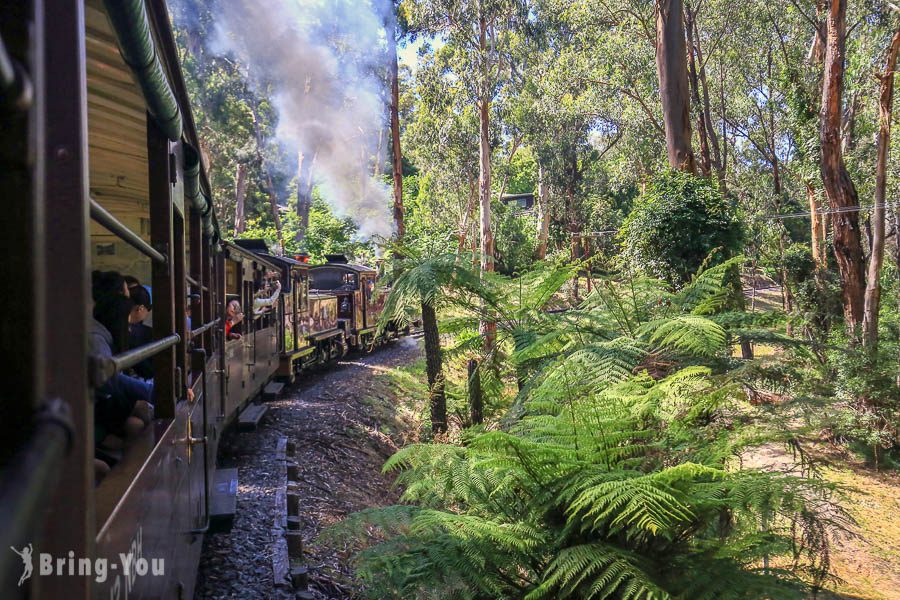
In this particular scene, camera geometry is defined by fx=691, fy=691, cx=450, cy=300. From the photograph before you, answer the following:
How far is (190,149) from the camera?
304 cm

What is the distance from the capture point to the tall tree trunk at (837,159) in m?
12.5

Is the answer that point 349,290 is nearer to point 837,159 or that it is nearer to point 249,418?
point 249,418

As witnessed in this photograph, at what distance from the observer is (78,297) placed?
1.06 meters

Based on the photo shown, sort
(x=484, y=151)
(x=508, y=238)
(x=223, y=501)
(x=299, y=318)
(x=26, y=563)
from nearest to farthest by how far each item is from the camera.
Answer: (x=26, y=563), (x=223, y=501), (x=299, y=318), (x=484, y=151), (x=508, y=238)

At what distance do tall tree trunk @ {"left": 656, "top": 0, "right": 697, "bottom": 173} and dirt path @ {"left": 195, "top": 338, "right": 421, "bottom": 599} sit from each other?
19.3 feet

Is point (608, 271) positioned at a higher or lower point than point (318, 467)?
higher

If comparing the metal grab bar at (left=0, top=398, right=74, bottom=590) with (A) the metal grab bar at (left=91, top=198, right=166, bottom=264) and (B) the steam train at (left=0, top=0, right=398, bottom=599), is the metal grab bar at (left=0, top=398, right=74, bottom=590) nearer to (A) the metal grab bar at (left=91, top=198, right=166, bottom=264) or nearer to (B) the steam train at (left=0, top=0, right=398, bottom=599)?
(B) the steam train at (left=0, top=0, right=398, bottom=599)

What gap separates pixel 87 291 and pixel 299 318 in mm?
12464

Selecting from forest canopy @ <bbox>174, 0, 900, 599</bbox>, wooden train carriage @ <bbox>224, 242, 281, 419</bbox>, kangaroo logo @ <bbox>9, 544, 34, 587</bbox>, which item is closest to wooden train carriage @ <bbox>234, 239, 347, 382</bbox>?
wooden train carriage @ <bbox>224, 242, 281, 419</bbox>

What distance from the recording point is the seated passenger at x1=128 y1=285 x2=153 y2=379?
9.95 feet

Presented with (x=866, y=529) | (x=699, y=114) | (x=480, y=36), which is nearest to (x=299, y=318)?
(x=480, y=36)

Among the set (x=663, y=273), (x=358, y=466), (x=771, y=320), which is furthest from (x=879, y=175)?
(x=771, y=320)

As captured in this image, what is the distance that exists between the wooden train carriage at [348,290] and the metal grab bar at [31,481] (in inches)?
666

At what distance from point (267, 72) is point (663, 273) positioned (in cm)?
2222
